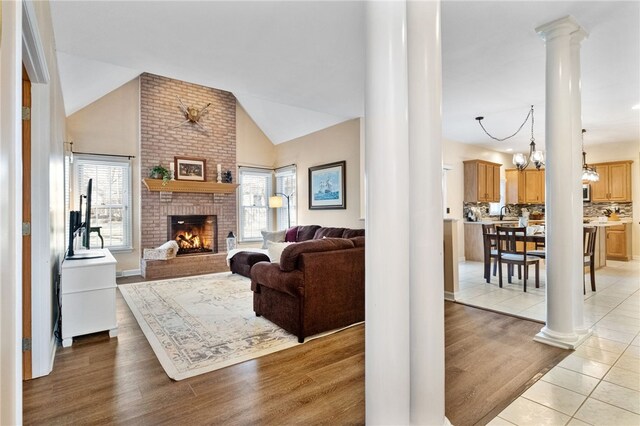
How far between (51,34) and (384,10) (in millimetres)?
3007

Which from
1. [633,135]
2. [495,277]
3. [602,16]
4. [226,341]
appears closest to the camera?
[602,16]

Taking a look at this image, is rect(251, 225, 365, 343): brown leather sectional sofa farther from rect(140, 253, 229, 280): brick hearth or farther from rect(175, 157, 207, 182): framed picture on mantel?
rect(175, 157, 207, 182): framed picture on mantel

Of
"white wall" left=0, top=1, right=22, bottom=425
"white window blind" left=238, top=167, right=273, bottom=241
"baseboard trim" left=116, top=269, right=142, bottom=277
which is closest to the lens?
"white wall" left=0, top=1, right=22, bottom=425

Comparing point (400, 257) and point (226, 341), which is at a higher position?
point (400, 257)

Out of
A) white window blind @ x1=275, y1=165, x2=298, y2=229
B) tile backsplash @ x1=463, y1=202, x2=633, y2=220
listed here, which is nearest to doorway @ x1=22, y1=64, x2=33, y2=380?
white window blind @ x1=275, y1=165, x2=298, y2=229

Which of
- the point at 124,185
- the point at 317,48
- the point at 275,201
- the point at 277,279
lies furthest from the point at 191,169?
the point at 277,279

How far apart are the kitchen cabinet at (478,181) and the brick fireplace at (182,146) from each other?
17.7ft

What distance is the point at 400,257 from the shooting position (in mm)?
1479

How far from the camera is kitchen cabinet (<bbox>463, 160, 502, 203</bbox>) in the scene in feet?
24.4

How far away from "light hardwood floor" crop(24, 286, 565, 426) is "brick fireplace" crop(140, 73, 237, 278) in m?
3.52

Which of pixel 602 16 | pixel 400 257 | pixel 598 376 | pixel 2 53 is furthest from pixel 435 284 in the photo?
pixel 602 16

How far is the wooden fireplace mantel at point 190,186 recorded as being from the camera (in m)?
6.11

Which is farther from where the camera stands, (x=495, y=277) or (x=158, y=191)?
(x=158, y=191)

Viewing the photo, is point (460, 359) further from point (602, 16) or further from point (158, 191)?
point (158, 191)
